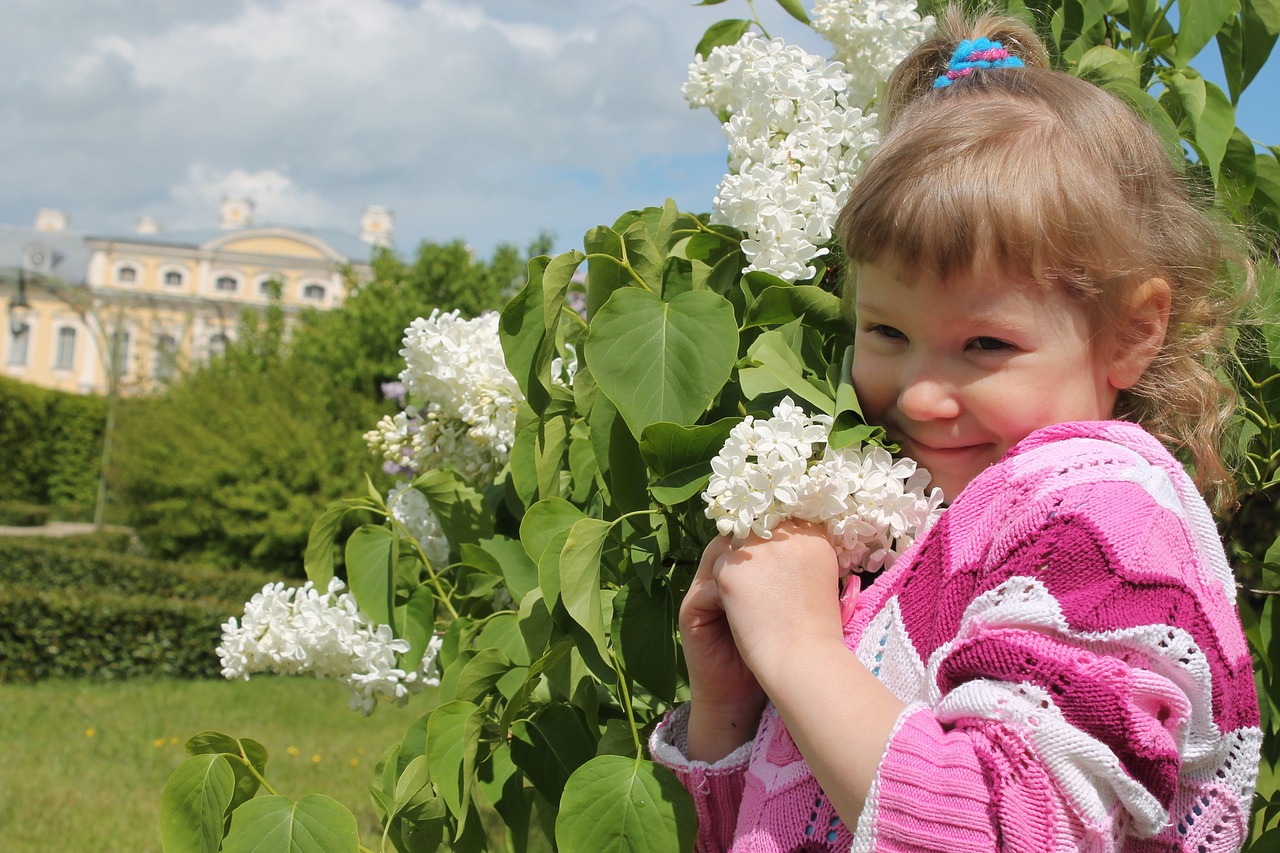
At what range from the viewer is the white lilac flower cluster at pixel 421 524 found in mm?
2006

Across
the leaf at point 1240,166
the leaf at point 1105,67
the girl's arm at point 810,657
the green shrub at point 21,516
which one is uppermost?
the leaf at point 1105,67

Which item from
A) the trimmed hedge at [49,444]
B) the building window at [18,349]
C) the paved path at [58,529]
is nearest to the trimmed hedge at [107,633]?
the paved path at [58,529]

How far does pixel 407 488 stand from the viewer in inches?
74.3

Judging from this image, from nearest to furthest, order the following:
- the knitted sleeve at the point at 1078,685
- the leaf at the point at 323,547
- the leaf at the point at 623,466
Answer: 1. the knitted sleeve at the point at 1078,685
2. the leaf at the point at 623,466
3. the leaf at the point at 323,547

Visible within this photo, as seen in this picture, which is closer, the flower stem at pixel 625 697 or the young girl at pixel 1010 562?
the young girl at pixel 1010 562

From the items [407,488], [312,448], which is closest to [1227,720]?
[407,488]

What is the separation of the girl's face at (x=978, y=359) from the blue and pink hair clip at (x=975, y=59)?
323 mm

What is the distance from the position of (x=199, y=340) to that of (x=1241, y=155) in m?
48.7

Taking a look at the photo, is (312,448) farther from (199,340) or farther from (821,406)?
(199,340)

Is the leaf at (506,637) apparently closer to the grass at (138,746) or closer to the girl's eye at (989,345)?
the girl's eye at (989,345)

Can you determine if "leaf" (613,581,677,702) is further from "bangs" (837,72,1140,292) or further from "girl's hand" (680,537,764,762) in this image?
"bangs" (837,72,1140,292)

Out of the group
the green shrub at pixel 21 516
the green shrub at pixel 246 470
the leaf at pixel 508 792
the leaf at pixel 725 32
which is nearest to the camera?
the leaf at pixel 508 792

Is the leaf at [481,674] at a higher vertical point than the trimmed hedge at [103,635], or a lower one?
higher

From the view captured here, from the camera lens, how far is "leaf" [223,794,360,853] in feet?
4.16
